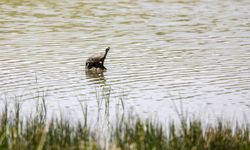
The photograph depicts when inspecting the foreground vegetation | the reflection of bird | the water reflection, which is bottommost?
the foreground vegetation

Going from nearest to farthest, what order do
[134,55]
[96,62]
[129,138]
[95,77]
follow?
1. [129,138]
2. [95,77]
3. [96,62]
4. [134,55]

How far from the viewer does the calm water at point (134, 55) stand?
11000mm

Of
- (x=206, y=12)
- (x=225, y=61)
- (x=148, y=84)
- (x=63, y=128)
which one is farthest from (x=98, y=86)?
(x=206, y=12)

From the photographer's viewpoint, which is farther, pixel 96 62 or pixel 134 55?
pixel 134 55

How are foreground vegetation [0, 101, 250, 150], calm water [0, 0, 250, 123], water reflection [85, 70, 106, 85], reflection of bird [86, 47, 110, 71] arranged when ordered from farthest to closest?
reflection of bird [86, 47, 110, 71] < water reflection [85, 70, 106, 85] < calm water [0, 0, 250, 123] < foreground vegetation [0, 101, 250, 150]

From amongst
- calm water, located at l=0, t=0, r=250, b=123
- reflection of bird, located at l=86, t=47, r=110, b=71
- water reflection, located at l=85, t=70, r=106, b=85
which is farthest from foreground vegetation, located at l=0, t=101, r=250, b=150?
reflection of bird, located at l=86, t=47, r=110, b=71

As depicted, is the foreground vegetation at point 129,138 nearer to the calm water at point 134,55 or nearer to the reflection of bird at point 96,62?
the calm water at point 134,55

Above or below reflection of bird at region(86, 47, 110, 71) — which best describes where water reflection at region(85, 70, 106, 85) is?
below

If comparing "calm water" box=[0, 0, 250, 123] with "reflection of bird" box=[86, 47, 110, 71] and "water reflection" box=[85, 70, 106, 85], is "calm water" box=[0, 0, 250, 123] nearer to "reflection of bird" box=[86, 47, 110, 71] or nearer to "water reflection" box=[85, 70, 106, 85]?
"water reflection" box=[85, 70, 106, 85]

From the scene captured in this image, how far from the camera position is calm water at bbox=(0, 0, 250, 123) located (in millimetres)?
11000

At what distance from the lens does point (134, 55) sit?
15.1m

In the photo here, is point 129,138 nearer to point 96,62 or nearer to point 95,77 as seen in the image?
point 95,77

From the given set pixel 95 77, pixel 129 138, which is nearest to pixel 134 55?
pixel 95 77

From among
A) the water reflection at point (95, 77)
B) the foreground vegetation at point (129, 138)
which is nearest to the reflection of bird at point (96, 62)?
the water reflection at point (95, 77)
